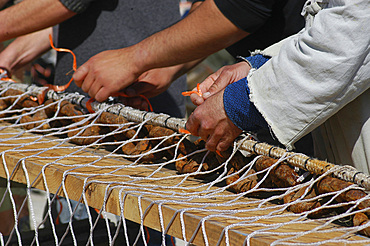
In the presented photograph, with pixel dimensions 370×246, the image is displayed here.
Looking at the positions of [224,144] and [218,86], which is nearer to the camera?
[224,144]

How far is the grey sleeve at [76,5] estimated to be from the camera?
5.98 feet

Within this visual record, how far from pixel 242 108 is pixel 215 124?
88mm

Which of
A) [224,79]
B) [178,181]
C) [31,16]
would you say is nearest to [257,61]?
[224,79]

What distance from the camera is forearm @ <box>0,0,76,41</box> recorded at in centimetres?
185

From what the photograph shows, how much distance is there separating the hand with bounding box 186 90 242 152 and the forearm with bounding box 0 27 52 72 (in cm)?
152

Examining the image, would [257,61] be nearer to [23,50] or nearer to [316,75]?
[316,75]

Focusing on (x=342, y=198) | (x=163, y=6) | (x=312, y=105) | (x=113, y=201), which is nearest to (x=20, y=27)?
(x=163, y=6)

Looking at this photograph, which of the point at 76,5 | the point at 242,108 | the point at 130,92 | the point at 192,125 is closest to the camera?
the point at 242,108

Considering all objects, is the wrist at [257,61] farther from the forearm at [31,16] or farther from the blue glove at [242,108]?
the forearm at [31,16]

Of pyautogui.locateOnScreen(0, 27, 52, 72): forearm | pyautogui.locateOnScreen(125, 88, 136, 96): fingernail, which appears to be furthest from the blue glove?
pyautogui.locateOnScreen(0, 27, 52, 72): forearm

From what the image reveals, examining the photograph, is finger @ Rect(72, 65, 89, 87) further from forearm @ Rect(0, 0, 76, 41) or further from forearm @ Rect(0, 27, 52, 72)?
forearm @ Rect(0, 27, 52, 72)

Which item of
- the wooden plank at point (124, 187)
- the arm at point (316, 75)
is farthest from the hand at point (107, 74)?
the arm at point (316, 75)

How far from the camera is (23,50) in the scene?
251 centimetres

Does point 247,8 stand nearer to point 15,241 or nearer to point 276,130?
point 276,130
